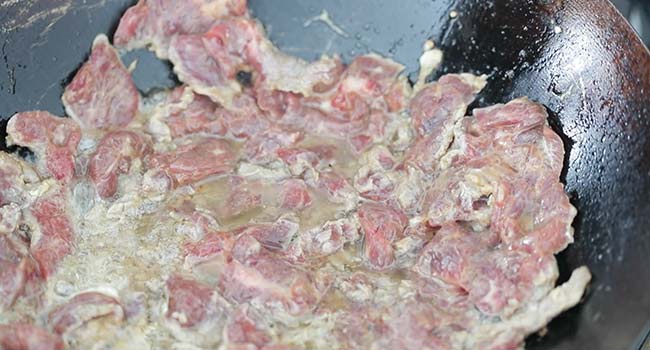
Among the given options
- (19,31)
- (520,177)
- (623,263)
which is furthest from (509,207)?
(19,31)

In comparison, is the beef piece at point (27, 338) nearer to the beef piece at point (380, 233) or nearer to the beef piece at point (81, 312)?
the beef piece at point (81, 312)

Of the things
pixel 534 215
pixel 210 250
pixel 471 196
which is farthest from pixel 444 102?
pixel 210 250

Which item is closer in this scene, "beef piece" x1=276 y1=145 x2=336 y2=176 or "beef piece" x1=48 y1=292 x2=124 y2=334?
"beef piece" x1=48 y1=292 x2=124 y2=334

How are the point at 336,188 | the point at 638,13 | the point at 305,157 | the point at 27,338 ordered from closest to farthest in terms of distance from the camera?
1. the point at 27,338
2. the point at 638,13
3. the point at 336,188
4. the point at 305,157

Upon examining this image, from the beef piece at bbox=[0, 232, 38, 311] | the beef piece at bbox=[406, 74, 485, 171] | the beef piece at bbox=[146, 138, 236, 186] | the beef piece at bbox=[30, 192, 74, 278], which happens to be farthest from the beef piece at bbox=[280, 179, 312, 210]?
the beef piece at bbox=[0, 232, 38, 311]

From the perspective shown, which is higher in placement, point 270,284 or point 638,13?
point 638,13

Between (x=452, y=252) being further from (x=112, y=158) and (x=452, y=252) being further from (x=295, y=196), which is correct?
(x=112, y=158)

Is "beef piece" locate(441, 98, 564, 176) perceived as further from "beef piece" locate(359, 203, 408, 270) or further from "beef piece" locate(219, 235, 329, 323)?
"beef piece" locate(219, 235, 329, 323)
